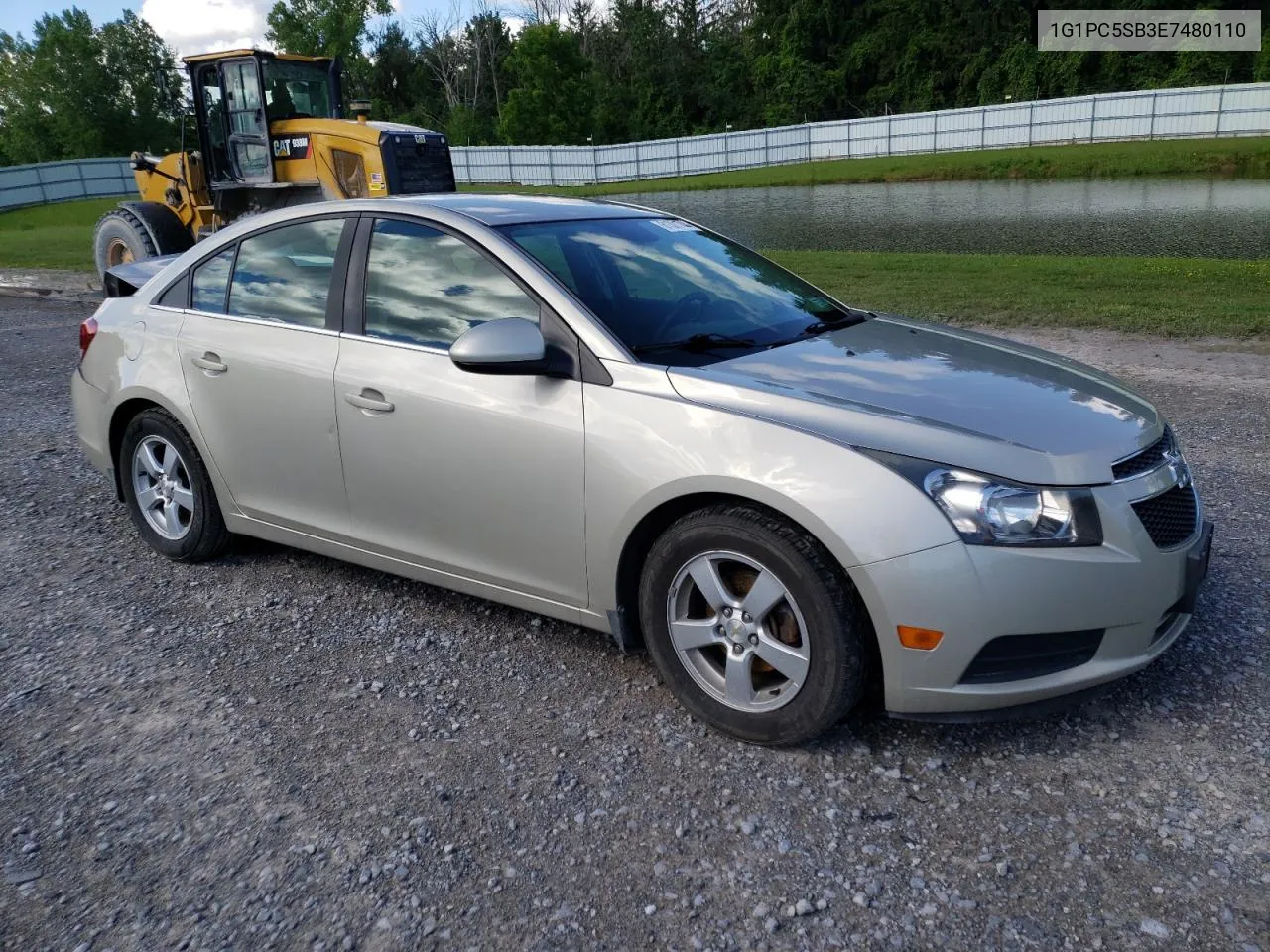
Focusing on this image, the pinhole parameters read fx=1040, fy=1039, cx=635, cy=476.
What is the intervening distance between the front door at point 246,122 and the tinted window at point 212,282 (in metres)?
9.97

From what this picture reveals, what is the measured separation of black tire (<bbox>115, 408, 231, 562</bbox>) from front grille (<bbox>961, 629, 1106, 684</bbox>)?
3420 millimetres

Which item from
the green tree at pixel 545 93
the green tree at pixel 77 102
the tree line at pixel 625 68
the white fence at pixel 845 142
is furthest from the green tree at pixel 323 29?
the white fence at pixel 845 142

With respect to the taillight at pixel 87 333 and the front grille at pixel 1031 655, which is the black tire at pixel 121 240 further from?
the front grille at pixel 1031 655

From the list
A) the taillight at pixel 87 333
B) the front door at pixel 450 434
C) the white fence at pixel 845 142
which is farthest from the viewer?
the white fence at pixel 845 142

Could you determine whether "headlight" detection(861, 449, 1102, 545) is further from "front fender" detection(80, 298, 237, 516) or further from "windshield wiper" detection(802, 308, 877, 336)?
"front fender" detection(80, 298, 237, 516)

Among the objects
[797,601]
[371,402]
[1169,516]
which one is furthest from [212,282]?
[1169,516]

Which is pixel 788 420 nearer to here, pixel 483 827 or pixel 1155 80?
pixel 483 827

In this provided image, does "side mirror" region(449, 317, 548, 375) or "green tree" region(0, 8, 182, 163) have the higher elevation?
"green tree" region(0, 8, 182, 163)

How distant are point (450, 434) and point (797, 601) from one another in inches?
55.7

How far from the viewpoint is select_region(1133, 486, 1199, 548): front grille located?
306 centimetres

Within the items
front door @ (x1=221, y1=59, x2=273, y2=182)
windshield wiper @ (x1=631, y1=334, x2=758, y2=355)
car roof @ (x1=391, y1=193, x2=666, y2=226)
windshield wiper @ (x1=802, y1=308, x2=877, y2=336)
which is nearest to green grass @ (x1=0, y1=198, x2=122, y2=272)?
front door @ (x1=221, y1=59, x2=273, y2=182)

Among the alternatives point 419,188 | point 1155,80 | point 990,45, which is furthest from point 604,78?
point 419,188

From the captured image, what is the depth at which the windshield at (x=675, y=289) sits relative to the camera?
3.69 metres

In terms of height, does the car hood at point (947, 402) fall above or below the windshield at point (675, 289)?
below
